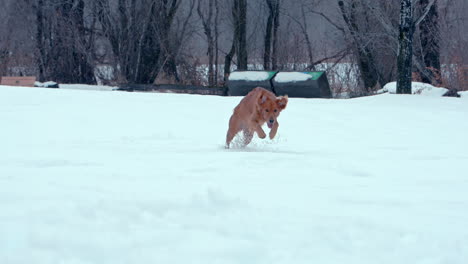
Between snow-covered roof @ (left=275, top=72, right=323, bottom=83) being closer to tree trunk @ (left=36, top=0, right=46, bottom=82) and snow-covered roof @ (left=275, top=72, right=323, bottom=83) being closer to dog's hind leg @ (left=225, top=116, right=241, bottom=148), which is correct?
dog's hind leg @ (left=225, top=116, right=241, bottom=148)

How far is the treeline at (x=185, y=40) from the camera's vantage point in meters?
23.5

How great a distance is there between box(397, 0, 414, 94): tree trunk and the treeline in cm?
459

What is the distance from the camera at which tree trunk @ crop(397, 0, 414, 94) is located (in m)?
17.2

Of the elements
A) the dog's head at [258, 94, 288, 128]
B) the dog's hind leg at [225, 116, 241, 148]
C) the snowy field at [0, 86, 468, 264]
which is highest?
the dog's head at [258, 94, 288, 128]

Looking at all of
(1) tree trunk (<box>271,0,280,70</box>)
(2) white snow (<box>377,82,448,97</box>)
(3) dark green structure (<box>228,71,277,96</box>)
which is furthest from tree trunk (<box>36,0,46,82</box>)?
(2) white snow (<box>377,82,448,97</box>)

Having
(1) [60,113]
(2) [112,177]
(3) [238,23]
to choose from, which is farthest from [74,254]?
(3) [238,23]

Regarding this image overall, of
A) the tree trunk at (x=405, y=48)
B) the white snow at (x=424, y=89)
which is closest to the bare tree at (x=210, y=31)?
the white snow at (x=424, y=89)

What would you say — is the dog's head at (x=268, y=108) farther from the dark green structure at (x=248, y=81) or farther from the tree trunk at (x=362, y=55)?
the tree trunk at (x=362, y=55)

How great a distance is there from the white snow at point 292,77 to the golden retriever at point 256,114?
32.6 ft

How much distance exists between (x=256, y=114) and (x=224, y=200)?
366 cm

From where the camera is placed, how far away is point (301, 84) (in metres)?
17.5

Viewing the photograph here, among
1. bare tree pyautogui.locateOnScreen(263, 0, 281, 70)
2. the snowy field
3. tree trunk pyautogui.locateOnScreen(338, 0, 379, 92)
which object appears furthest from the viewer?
bare tree pyautogui.locateOnScreen(263, 0, 281, 70)

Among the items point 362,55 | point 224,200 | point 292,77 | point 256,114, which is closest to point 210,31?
point 362,55

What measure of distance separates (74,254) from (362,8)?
20.3 meters
